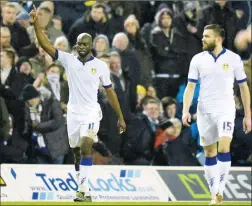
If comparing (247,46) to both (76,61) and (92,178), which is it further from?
(76,61)

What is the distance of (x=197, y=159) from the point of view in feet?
59.9

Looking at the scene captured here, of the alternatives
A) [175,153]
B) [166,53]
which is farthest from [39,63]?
[175,153]

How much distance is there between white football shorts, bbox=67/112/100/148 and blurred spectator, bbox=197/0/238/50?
5455mm

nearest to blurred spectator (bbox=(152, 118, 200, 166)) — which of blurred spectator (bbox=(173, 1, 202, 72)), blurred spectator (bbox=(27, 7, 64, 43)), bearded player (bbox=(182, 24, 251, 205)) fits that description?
blurred spectator (bbox=(173, 1, 202, 72))

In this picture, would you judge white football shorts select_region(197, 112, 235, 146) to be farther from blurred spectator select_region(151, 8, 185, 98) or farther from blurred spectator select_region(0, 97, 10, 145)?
blurred spectator select_region(0, 97, 10, 145)

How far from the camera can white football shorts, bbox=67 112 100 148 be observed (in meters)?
13.5

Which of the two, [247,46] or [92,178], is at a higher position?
[247,46]

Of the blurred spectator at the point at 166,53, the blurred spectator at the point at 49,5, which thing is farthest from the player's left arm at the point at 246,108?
the blurred spectator at the point at 49,5

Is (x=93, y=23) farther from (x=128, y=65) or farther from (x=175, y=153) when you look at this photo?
(x=175, y=153)

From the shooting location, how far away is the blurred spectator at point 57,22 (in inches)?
711

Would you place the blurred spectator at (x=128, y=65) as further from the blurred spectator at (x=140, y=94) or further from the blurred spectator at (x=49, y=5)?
the blurred spectator at (x=49, y=5)

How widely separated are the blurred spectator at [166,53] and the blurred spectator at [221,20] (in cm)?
61

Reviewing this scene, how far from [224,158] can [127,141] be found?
203 inches

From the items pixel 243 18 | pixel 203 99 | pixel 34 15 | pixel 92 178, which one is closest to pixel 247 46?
pixel 243 18
